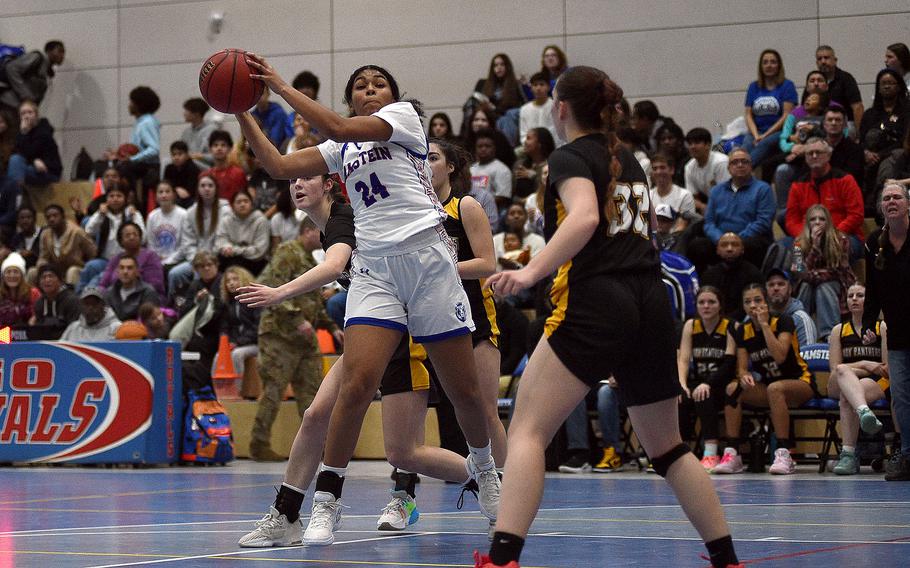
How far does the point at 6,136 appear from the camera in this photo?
20.9 m

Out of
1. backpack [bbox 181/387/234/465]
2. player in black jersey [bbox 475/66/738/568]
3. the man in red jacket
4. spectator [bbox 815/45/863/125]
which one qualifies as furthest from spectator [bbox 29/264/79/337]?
player in black jersey [bbox 475/66/738/568]

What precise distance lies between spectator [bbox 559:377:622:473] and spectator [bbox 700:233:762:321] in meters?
1.73

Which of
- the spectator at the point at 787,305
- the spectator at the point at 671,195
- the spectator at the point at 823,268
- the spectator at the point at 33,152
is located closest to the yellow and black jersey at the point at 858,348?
the spectator at the point at 787,305

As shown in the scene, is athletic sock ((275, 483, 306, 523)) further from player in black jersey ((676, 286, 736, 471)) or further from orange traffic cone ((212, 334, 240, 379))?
orange traffic cone ((212, 334, 240, 379))

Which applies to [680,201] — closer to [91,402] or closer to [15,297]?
[91,402]

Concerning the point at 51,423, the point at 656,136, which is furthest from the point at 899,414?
the point at 51,423

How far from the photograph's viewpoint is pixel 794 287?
13.6 meters

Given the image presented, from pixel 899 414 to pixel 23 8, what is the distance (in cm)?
1805

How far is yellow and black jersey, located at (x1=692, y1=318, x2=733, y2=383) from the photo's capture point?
11953 mm

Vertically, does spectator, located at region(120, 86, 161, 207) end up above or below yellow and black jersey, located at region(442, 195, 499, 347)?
above

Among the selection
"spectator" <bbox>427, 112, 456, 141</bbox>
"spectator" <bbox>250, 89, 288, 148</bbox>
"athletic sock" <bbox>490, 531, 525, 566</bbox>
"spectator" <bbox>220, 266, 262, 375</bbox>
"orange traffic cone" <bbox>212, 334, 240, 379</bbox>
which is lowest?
"athletic sock" <bbox>490, 531, 525, 566</bbox>

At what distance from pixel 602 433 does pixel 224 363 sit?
16.0 feet

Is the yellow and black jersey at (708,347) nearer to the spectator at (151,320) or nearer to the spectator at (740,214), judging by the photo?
the spectator at (740,214)

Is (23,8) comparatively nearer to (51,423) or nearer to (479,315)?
(51,423)
